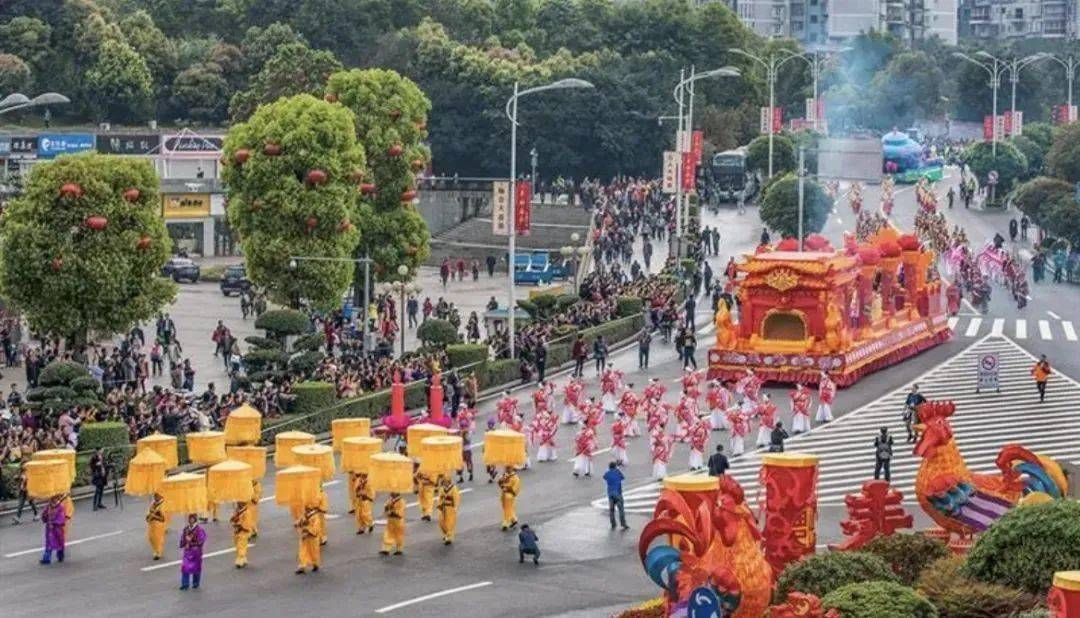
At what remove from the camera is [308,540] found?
48.3m

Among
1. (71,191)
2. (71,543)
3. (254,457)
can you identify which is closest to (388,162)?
(71,191)

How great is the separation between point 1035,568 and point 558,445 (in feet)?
91.1

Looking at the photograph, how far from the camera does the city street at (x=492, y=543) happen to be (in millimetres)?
Answer: 45875

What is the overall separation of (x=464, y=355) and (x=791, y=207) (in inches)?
1688

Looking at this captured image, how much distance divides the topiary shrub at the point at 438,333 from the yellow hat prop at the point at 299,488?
28.1 m

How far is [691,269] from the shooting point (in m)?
97.4

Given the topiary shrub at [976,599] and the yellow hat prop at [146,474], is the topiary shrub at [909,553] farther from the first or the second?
the yellow hat prop at [146,474]

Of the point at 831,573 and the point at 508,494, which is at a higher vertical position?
the point at 831,573

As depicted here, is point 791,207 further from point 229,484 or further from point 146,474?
point 229,484

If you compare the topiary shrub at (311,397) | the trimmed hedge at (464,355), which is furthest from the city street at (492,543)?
the topiary shrub at (311,397)

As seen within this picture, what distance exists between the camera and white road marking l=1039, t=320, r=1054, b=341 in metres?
84.9

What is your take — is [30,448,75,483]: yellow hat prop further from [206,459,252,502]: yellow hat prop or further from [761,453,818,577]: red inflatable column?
[761,453,818,577]: red inflatable column

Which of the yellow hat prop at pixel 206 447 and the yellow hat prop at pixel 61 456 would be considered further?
the yellow hat prop at pixel 206 447

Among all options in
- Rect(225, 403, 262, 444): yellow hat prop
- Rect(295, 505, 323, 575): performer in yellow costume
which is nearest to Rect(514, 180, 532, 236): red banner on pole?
Rect(225, 403, 262, 444): yellow hat prop
